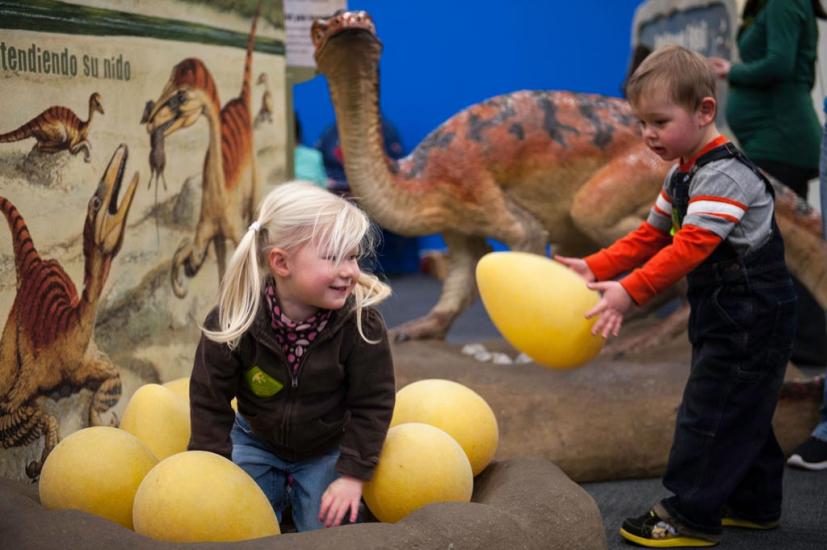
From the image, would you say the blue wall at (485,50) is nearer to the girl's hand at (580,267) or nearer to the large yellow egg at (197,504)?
the girl's hand at (580,267)

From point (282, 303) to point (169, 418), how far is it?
37 centimetres

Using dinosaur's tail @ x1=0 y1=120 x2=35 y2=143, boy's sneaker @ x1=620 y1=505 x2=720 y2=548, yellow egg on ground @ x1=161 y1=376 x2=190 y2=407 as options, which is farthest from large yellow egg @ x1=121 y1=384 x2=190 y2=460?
boy's sneaker @ x1=620 y1=505 x2=720 y2=548

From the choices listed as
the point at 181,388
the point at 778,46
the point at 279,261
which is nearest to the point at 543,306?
the point at 279,261

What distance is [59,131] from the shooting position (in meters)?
2.26

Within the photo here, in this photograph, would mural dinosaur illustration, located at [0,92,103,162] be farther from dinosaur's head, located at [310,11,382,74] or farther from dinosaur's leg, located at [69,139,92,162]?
dinosaur's head, located at [310,11,382,74]

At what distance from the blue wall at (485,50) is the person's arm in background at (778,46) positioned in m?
4.18

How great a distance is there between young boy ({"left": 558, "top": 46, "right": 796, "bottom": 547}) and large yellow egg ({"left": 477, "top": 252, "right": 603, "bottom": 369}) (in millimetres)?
52

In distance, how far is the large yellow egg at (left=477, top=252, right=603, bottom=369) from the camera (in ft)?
7.36

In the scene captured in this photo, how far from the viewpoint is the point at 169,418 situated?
206 centimetres

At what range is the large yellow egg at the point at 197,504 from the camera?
1662mm

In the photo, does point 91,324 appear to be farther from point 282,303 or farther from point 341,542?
point 341,542

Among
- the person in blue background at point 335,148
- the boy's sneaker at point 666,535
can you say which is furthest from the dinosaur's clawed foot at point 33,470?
the person in blue background at point 335,148

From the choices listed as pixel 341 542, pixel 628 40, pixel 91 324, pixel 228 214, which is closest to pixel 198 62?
pixel 228 214

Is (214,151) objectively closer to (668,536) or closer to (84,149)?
(84,149)
